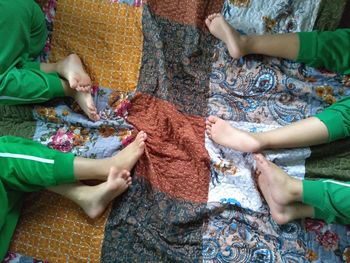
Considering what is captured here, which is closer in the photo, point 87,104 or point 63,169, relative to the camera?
point 63,169

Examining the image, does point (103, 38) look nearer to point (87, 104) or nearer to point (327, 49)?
point (87, 104)

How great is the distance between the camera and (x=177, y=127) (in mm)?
1321

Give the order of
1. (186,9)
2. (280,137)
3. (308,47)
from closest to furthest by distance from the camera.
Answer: (280,137) < (308,47) < (186,9)

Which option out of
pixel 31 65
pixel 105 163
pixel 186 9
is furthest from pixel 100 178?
pixel 186 9

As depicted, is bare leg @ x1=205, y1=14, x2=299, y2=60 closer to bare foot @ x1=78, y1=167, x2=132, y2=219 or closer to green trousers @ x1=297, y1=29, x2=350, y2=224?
green trousers @ x1=297, y1=29, x2=350, y2=224

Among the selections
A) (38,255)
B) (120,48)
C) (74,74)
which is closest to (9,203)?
(38,255)

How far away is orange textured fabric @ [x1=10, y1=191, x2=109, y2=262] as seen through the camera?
1190mm

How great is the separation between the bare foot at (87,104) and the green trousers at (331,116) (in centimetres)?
64

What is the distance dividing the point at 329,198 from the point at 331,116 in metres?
0.25

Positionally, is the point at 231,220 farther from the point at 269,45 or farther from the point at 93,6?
the point at 93,6

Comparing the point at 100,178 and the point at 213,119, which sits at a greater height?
the point at 213,119

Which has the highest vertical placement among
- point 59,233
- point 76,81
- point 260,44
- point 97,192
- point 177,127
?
point 260,44

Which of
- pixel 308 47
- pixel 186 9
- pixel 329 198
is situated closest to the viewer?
pixel 329 198

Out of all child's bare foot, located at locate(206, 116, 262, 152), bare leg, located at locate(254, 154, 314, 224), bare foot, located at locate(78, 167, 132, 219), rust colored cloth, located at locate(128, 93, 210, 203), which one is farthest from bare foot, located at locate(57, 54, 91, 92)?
bare leg, located at locate(254, 154, 314, 224)
